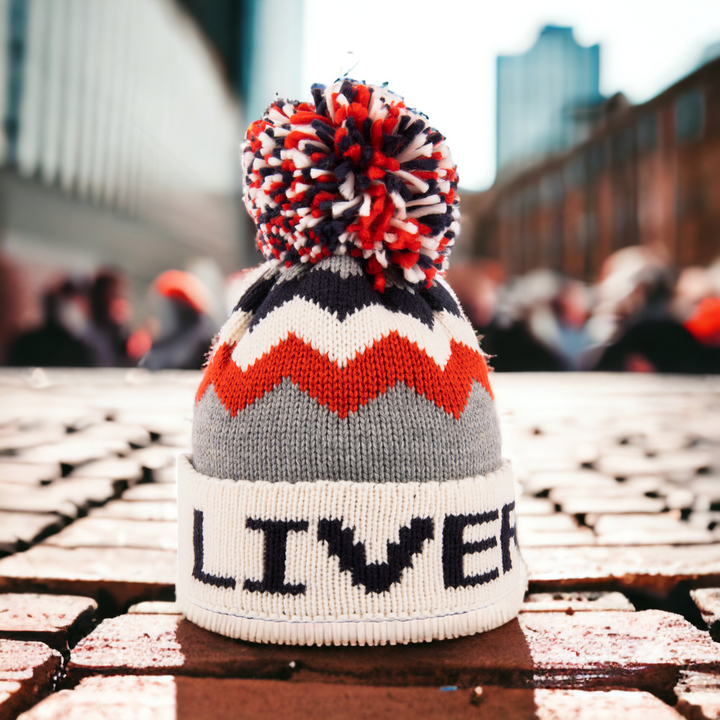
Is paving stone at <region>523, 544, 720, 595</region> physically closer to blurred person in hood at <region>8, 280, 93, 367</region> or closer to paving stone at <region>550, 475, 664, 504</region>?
paving stone at <region>550, 475, 664, 504</region>

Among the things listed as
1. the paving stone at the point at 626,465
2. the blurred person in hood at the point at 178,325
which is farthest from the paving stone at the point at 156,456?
the blurred person in hood at the point at 178,325

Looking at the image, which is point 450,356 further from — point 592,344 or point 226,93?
point 226,93

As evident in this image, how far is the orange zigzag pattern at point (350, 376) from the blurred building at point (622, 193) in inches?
331

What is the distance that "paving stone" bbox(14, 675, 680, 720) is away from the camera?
621 millimetres

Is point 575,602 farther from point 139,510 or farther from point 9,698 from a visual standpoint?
point 139,510

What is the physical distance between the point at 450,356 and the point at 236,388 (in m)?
0.29

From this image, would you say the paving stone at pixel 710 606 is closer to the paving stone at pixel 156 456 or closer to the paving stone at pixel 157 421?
the paving stone at pixel 156 456

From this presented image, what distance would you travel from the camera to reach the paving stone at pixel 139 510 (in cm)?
129

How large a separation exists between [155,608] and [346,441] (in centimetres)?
39

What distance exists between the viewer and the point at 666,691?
68cm

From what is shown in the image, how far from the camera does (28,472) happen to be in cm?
162

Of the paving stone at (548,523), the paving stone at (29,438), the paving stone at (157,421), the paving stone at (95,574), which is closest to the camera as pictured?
the paving stone at (95,574)

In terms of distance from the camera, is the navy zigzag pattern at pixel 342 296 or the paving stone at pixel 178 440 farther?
the paving stone at pixel 178 440

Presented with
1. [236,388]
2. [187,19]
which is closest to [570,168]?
[187,19]
